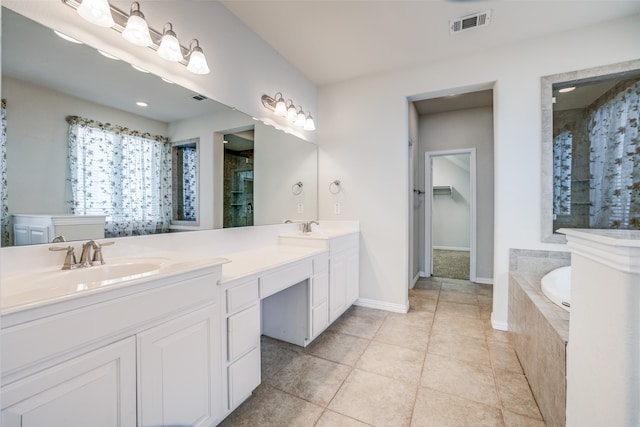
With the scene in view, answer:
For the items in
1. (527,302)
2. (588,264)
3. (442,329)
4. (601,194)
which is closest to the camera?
(588,264)

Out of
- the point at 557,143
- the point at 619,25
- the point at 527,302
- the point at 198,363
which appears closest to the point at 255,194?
the point at 198,363

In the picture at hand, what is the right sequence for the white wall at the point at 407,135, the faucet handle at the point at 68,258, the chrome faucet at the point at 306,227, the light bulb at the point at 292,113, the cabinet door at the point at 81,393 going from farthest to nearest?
the chrome faucet at the point at 306,227
the light bulb at the point at 292,113
the white wall at the point at 407,135
the faucet handle at the point at 68,258
the cabinet door at the point at 81,393

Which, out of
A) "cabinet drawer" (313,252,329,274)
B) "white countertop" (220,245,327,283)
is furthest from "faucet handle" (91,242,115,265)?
"cabinet drawer" (313,252,329,274)

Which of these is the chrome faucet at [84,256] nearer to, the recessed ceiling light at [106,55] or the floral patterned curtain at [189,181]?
the floral patterned curtain at [189,181]

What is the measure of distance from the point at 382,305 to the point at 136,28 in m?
3.04

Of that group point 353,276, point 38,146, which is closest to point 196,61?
point 38,146

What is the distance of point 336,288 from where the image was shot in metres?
2.51

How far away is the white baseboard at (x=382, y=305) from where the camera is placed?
2.88 metres

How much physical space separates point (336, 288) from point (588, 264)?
191 cm

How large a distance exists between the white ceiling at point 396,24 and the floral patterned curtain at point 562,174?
0.92 m

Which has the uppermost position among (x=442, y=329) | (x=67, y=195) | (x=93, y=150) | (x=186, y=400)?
(x=93, y=150)

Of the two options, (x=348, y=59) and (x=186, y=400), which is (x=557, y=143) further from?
(x=186, y=400)

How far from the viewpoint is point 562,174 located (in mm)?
2344

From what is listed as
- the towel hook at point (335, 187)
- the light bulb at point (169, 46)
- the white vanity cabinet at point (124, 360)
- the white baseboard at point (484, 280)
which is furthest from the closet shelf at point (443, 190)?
the white vanity cabinet at point (124, 360)
